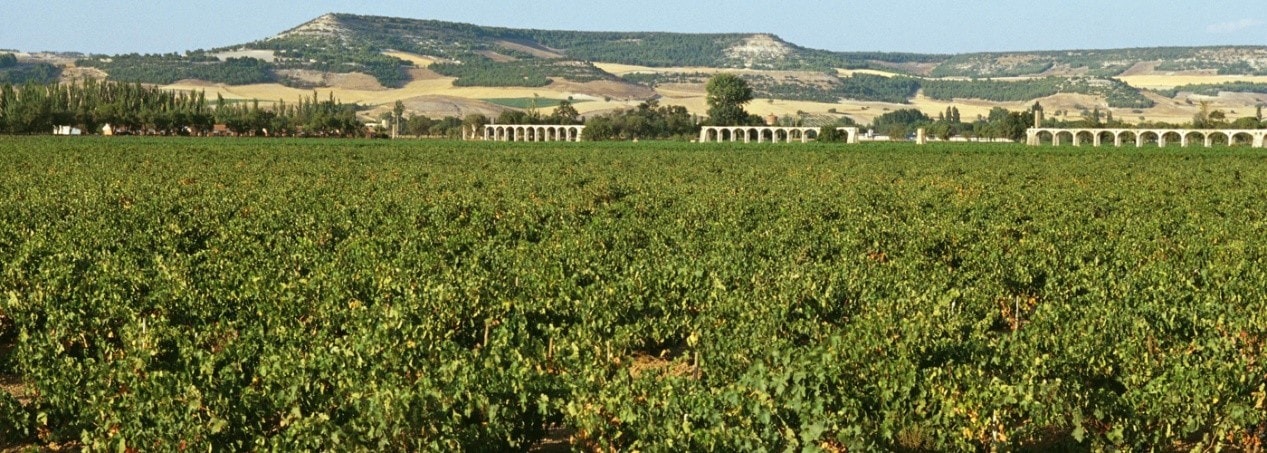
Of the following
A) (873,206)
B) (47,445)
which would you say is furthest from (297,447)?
(873,206)

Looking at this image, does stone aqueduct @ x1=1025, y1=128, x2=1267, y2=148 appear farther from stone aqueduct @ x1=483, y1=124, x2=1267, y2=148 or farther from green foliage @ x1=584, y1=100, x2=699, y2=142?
green foliage @ x1=584, y1=100, x2=699, y2=142

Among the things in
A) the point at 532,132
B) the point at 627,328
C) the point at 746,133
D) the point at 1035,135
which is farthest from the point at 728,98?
the point at 627,328

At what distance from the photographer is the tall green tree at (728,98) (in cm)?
17962

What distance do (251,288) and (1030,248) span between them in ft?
39.5

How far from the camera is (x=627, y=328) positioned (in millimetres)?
13539

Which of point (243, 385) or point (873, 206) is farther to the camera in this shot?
point (873, 206)

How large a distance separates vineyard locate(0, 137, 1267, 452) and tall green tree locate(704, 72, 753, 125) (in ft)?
497

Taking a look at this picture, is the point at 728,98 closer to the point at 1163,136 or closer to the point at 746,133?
the point at 746,133

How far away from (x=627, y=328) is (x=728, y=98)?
17238cm

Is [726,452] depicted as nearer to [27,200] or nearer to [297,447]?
[297,447]

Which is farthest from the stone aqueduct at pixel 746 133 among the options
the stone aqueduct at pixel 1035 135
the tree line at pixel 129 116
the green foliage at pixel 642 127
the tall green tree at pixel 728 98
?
the tree line at pixel 129 116

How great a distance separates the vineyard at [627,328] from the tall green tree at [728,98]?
→ 15162 cm

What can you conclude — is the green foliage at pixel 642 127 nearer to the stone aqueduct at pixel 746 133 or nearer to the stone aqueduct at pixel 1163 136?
the stone aqueduct at pixel 746 133

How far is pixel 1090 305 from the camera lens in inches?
567
